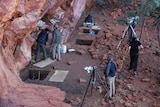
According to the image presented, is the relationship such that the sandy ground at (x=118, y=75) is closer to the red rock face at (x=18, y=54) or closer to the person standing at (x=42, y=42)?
the person standing at (x=42, y=42)

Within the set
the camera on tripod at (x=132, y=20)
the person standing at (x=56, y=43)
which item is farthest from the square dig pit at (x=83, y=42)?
the person standing at (x=56, y=43)

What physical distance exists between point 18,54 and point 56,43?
2.11 m

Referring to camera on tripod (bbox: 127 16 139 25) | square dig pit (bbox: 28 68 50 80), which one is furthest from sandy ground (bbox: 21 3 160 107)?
camera on tripod (bbox: 127 16 139 25)

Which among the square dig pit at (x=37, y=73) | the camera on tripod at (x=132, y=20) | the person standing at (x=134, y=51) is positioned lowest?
the square dig pit at (x=37, y=73)

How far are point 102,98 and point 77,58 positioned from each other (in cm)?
411

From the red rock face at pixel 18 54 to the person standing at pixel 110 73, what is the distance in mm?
1652

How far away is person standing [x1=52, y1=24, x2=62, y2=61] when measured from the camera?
14013mm

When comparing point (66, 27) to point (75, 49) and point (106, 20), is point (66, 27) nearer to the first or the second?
point (75, 49)

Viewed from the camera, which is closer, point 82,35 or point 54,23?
point 54,23

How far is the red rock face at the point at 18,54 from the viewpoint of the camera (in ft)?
29.2

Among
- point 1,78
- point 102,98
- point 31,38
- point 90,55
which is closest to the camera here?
point 1,78

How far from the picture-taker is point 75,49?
15742 mm

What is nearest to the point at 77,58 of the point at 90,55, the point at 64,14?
the point at 90,55

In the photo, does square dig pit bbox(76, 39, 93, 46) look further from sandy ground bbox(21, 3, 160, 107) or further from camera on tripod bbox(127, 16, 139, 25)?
camera on tripod bbox(127, 16, 139, 25)
